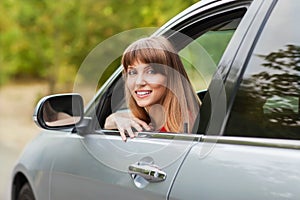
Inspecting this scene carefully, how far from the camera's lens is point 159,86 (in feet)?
9.82

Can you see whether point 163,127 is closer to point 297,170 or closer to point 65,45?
point 297,170

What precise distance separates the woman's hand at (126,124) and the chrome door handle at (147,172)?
268 millimetres

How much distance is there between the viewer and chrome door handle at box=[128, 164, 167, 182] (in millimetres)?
2588

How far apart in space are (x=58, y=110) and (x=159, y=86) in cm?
100

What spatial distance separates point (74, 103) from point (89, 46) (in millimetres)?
8238

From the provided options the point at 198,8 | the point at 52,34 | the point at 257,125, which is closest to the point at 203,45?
the point at 198,8

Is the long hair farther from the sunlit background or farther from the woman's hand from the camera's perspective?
the sunlit background

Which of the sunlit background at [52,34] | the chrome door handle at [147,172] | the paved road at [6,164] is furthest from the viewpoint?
the sunlit background at [52,34]

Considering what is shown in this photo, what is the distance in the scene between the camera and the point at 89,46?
38.3ft

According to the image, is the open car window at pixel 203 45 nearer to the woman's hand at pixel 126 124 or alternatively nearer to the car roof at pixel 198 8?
the car roof at pixel 198 8

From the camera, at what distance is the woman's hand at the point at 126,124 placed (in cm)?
306

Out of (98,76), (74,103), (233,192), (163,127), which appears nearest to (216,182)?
(233,192)

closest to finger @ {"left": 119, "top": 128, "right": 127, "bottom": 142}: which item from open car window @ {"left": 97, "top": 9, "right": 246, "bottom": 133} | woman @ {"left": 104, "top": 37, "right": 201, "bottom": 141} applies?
woman @ {"left": 104, "top": 37, "right": 201, "bottom": 141}

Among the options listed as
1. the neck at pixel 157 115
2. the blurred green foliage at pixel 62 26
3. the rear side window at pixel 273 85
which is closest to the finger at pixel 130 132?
the neck at pixel 157 115
